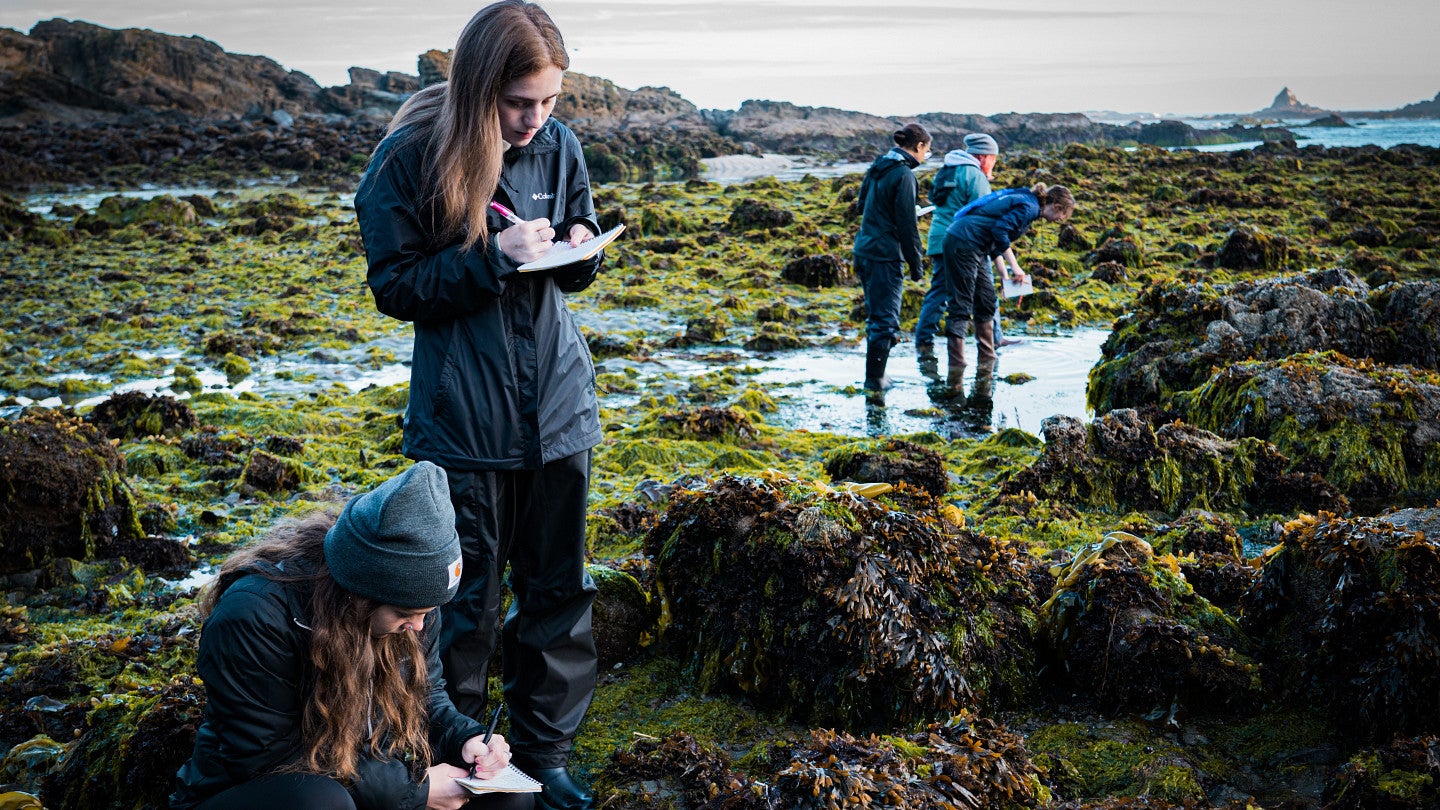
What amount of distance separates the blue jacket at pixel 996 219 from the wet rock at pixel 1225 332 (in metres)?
1.34

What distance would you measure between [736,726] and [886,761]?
2.78ft

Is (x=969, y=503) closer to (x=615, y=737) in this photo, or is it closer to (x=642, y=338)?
(x=615, y=737)

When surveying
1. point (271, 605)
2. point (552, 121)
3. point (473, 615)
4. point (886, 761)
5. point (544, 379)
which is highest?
point (552, 121)

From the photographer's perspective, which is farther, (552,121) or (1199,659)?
(1199,659)

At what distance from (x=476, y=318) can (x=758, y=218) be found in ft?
53.4

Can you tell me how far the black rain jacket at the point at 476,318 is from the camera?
289cm

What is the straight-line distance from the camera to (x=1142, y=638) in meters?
3.63

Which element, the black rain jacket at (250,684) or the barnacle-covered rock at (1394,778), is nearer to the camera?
the black rain jacket at (250,684)

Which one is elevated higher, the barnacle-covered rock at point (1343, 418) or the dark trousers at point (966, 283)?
the dark trousers at point (966, 283)

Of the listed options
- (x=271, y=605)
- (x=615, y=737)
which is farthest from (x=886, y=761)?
(x=271, y=605)

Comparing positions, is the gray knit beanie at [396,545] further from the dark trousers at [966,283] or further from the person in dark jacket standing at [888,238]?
the dark trousers at [966,283]

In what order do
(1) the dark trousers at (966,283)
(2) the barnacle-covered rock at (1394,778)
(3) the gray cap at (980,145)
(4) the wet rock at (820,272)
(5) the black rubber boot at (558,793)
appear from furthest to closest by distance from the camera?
(4) the wet rock at (820,272) → (3) the gray cap at (980,145) → (1) the dark trousers at (966,283) → (5) the black rubber boot at (558,793) → (2) the barnacle-covered rock at (1394,778)

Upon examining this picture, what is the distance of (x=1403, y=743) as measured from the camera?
286 cm

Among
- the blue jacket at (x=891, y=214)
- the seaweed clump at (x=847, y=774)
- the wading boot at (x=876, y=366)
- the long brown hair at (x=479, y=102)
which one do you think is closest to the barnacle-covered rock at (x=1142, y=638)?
the seaweed clump at (x=847, y=774)
